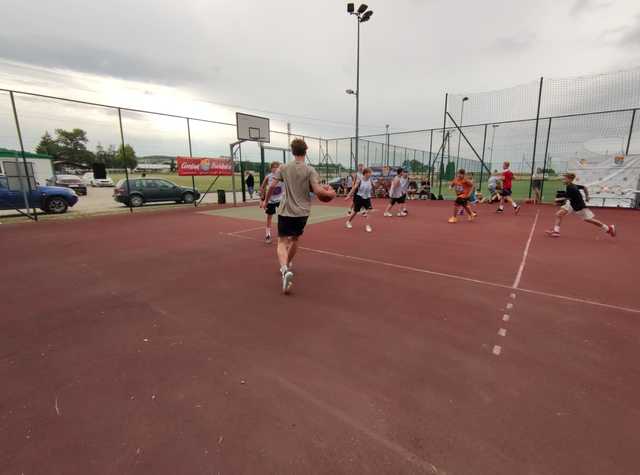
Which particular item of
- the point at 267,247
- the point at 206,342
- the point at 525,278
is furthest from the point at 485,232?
the point at 206,342

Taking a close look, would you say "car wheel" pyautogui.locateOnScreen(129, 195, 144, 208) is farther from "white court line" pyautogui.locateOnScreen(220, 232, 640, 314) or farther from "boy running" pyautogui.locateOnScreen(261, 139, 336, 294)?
"boy running" pyautogui.locateOnScreen(261, 139, 336, 294)

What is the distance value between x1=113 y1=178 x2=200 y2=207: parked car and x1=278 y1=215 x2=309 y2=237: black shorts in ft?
39.9

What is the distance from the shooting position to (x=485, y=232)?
8633mm

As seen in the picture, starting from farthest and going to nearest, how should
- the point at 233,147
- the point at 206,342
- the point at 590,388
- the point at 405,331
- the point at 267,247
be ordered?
the point at 233,147, the point at 267,247, the point at 405,331, the point at 206,342, the point at 590,388

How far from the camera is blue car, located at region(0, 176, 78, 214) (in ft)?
35.4

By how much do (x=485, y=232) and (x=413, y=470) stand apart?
26.6 feet

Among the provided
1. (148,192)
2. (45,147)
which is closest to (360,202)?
(148,192)

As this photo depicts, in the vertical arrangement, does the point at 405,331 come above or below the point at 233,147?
below

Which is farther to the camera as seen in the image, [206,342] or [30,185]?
[30,185]

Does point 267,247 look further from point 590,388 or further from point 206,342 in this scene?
point 590,388

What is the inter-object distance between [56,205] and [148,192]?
362cm

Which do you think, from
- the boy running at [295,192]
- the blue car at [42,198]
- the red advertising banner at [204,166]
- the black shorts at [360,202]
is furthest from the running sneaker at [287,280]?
the red advertising banner at [204,166]

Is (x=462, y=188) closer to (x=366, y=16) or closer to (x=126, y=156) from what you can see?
(x=366, y=16)

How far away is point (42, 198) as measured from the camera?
11742 mm
